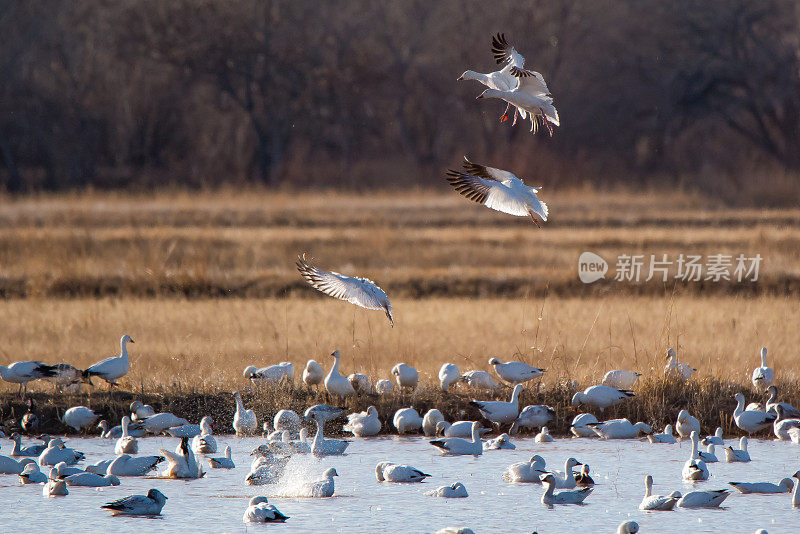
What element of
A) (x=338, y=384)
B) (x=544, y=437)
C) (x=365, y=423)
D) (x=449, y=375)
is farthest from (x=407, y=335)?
(x=544, y=437)

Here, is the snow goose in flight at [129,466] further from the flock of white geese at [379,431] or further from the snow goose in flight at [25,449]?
the snow goose in flight at [25,449]

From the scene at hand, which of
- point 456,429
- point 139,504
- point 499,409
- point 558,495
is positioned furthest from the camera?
point 499,409

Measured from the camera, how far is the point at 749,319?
1413 centimetres

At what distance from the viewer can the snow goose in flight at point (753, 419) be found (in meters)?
9.42

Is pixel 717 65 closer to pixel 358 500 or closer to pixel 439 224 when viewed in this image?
pixel 439 224

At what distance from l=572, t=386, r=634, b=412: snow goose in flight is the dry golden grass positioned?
769mm

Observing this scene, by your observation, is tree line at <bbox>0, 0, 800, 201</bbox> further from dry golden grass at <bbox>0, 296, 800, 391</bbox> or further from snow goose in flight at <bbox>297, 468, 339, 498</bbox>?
snow goose in flight at <bbox>297, 468, 339, 498</bbox>

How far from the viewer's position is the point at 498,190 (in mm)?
7930

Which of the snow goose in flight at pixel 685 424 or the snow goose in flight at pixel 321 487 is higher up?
the snow goose in flight at pixel 685 424

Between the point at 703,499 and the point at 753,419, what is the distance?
2.12 m

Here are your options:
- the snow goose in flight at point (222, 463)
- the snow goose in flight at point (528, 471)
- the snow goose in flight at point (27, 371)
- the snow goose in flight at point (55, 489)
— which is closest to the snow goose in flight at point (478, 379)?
the snow goose in flight at point (528, 471)

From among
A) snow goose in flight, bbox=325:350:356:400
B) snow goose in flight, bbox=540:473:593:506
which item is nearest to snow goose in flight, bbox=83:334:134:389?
snow goose in flight, bbox=325:350:356:400

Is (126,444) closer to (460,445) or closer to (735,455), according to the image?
(460,445)

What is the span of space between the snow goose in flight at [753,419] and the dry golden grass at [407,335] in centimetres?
112
